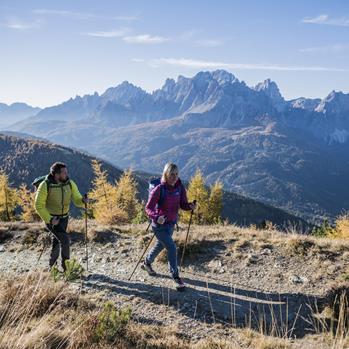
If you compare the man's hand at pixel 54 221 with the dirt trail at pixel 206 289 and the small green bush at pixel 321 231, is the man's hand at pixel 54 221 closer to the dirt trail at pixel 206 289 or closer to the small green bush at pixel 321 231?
the dirt trail at pixel 206 289

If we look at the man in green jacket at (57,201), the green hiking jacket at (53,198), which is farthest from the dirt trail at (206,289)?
the green hiking jacket at (53,198)

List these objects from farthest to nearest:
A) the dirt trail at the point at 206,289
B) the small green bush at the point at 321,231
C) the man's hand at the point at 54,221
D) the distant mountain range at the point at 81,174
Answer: the distant mountain range at the point at 81,174 → the small green bush at the point at 321,231 → the man's hand at the point at 54,221 → the dirt trail at the point at 206,289

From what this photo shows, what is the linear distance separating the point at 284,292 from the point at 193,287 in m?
2.23

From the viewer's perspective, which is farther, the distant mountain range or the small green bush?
the distant mountain range

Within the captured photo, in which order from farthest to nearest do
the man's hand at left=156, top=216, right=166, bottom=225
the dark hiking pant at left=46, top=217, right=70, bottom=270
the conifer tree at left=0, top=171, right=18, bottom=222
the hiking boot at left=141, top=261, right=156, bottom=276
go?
the conifer tree at left=0, top=171, right=18, bottom=222
the hiking boot at left=141, top=261, right=156, bottom=276
the dark hiking pant at left=46, top=217, right=70, bottom=270
the man's hand at left=156, top=216, right=166, bottom=225

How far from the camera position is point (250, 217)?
180m

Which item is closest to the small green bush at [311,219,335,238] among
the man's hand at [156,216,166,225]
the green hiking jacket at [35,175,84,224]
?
the man's hand at [156,216,166,225]

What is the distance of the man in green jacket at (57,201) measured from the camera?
1031 cm

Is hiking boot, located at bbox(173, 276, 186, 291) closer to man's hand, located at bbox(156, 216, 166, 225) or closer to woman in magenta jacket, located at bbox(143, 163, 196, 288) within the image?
woman in magenta jacket, located at bbox(143, 163, 196, 288)

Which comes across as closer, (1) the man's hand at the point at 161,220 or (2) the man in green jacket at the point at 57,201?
(1) the man's hand at the point at 161,220

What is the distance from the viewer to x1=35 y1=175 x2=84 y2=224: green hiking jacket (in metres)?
10.3

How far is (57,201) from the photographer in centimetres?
1068

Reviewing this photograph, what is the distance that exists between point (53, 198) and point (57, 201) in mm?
128

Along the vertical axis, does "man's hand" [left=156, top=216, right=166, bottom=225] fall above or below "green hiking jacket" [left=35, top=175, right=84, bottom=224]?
below
